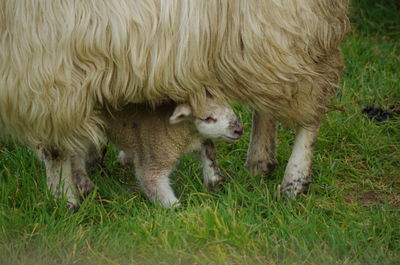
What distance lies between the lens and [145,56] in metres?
3.87

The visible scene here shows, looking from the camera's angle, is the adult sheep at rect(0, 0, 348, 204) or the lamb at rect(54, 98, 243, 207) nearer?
the adult sheep at rect(0, 0, 348, 204)

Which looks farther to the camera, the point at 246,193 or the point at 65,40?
the point at 246,193

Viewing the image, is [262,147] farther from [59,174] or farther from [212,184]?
[59,174]

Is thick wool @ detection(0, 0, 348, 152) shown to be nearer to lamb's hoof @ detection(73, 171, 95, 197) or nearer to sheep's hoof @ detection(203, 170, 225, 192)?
lamb's hoof @ detection(73, 171, 95, 197)

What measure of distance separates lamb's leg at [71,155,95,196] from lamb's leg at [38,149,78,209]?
0.32ft

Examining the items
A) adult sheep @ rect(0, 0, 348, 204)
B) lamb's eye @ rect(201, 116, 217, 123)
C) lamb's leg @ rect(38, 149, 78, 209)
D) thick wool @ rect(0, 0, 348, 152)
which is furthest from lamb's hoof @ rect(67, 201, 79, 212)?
lamb's eye @ rect(201, 116, 217, 123)

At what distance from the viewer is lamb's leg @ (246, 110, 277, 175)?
487 centimetres

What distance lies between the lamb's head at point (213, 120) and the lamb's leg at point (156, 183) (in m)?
0.32

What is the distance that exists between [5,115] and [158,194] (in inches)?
36.8

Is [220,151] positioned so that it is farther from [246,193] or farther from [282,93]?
[282,93]

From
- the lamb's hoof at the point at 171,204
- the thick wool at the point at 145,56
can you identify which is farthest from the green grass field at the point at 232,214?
the thick wool at the point at 145,56

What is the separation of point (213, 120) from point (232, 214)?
0.50 metres

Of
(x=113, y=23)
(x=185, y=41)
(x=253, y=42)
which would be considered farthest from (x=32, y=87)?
(x=253, y=42)

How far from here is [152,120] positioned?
4375 mm
